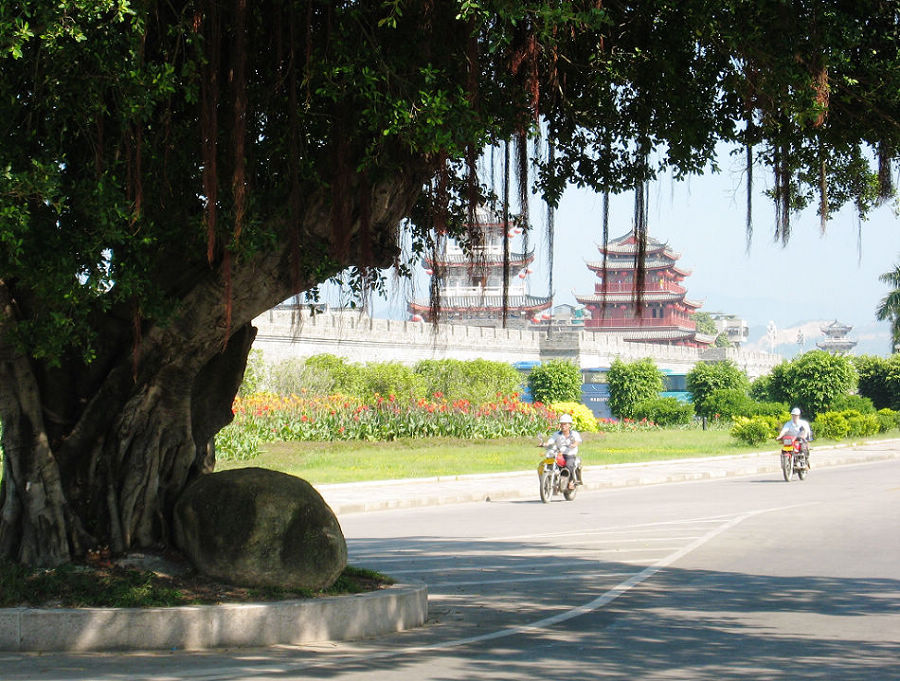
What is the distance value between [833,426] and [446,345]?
17901 mm

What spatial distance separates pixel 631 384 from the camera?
180ft

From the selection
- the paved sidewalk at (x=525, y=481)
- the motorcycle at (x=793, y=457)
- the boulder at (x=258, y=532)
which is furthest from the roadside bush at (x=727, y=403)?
the boulder at (x=258, y=532)

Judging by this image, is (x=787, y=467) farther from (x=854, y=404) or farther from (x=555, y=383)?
(x=555, y=383)

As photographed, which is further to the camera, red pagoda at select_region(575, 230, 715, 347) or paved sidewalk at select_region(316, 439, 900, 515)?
red pagoda at select_region(575, 230, 715, 347)

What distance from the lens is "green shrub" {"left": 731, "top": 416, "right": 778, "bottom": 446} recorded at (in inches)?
1470

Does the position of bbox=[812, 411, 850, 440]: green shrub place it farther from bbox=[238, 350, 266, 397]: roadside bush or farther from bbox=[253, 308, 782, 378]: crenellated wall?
bbox=[238, 350, 266, 397]: roadside bush

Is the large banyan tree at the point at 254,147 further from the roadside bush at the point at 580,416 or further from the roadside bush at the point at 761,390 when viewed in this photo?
the roadside bush at the point at 761,390

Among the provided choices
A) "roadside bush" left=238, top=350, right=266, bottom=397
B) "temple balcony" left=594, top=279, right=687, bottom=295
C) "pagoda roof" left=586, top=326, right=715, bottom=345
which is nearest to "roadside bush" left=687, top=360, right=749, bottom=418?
"roadside bush" left=238, top=350, right=266, bottom=397

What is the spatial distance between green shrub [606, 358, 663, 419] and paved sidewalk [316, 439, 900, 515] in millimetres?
20226

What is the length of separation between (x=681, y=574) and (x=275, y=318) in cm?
3399

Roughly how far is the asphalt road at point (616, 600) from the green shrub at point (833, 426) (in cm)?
2284

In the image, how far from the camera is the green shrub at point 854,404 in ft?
157

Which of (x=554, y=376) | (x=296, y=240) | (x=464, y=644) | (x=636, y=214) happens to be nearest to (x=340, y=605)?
(x=464, y=644)

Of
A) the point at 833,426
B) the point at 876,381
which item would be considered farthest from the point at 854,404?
the point at 833,426
